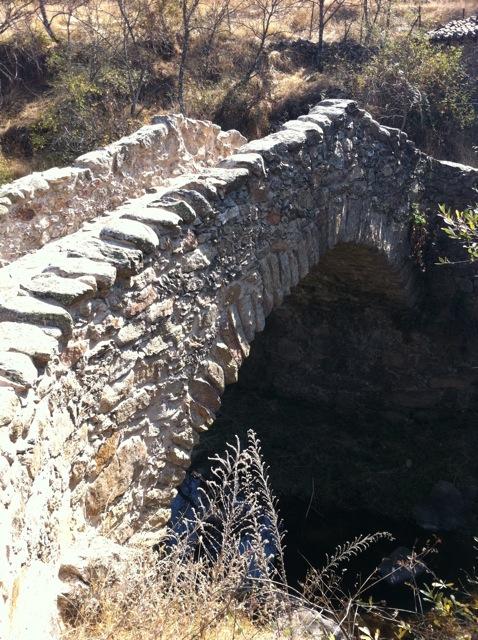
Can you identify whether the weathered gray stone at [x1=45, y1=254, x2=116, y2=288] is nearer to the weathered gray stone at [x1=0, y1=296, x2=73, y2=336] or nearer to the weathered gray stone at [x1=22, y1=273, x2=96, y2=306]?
the weathered gray stone at [x1=22, y1=273, x2=96, y2=306]

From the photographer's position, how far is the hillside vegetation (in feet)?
37.0

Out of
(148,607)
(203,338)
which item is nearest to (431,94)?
(203,338)

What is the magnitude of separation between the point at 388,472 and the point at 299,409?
1.50 metres

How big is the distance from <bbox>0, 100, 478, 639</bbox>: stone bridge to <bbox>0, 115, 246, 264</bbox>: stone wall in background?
0.71 feet

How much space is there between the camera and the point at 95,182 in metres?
4.91

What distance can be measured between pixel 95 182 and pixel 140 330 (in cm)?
197

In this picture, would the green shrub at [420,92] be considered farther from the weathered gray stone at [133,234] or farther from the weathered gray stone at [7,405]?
the weathered gray stone at [7,405]

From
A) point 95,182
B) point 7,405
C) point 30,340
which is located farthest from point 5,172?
point 7,405

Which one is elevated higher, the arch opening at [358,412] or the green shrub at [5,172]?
the green shrub at [5,172]

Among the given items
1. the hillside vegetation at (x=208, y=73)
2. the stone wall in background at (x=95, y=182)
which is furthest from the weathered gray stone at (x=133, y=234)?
the hillside vegetation at (x=208, y=73)

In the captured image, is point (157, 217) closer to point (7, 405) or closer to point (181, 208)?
point (181, 208)

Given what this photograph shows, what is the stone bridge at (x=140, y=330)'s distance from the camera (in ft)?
8.01

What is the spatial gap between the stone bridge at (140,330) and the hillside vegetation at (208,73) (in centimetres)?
607

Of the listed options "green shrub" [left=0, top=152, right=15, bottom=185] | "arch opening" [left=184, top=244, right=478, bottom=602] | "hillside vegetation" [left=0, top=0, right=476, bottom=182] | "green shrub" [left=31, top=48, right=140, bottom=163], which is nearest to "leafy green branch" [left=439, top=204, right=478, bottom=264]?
"arch opening" [left=184, top=244, right=478, bottom=602]
